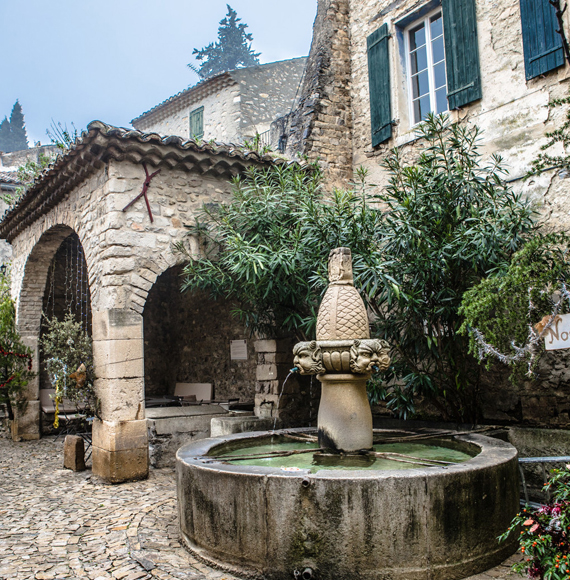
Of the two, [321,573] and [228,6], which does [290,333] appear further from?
[228,6]

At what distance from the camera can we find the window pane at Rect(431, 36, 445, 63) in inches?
283

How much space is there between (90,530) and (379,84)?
6.52 m

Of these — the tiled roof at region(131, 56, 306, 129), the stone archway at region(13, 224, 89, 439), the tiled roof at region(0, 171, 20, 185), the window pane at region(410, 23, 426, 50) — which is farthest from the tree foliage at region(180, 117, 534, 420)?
the tiled roof at region(0, 171, 20, 185)

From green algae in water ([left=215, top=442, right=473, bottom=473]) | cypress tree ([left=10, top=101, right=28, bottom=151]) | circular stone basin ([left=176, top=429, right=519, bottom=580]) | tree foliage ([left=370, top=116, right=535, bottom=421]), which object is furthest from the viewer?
cypress tree ([left=10, top=101, right=28, bottom=151])

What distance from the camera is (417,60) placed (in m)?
7.56

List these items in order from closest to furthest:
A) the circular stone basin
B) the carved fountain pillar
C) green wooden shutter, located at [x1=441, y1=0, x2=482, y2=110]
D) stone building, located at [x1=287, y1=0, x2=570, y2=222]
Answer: the circular stone basin, the carved fountain pillar, stone building, located at [x1=287, y1=0, x2=570, y2=222], green wooden shutter, located at [x1=441, y1=0, x2=482, y2=110]

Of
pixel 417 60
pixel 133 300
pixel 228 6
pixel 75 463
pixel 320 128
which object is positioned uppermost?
pixel 228 6

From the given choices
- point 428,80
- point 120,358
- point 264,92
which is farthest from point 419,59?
point 264,92

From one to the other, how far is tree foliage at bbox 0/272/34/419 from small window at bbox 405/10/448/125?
282 inches

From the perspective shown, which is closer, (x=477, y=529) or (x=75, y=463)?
(x=477, y=529)

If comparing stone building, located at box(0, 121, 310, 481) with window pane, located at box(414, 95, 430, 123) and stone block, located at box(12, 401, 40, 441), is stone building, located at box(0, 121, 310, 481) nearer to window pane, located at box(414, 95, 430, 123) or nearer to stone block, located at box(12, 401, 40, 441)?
window pane, located at box(414, 95, 430, 123)

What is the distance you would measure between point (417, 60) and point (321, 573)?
677 centimetres

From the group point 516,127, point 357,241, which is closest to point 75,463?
point 357,241

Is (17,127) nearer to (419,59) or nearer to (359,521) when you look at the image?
(419,59)
